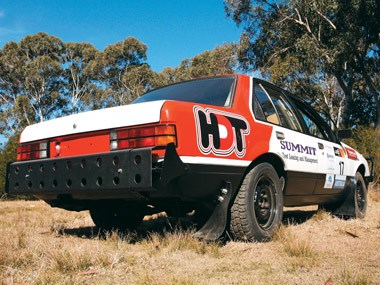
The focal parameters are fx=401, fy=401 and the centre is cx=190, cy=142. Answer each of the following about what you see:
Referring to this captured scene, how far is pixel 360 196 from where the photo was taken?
238 inches

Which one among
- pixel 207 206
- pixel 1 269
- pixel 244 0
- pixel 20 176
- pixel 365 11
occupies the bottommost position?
pixel 1 269

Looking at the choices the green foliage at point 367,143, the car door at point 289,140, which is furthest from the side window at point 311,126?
the green foliage at point 367,143

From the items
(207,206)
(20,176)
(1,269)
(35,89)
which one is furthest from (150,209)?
(35,89)

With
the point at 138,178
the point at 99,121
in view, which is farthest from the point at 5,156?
the point at 138,178

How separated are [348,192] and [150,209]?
123 inches

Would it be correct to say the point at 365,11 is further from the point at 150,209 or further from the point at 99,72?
the point at 99,72

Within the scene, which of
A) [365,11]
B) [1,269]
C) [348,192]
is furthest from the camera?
[365,11]

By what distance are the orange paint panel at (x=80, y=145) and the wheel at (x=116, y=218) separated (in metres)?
1.13

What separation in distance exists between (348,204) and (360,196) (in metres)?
0.50

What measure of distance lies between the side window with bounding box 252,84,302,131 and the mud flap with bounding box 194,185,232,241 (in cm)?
96

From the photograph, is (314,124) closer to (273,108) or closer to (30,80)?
(273,108)

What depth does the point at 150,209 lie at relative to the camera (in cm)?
411

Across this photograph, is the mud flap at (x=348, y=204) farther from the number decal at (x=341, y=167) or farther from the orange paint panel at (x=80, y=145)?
the orange paint panel at (x=80, y=145)

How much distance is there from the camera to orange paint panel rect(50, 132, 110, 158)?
3211 mm
